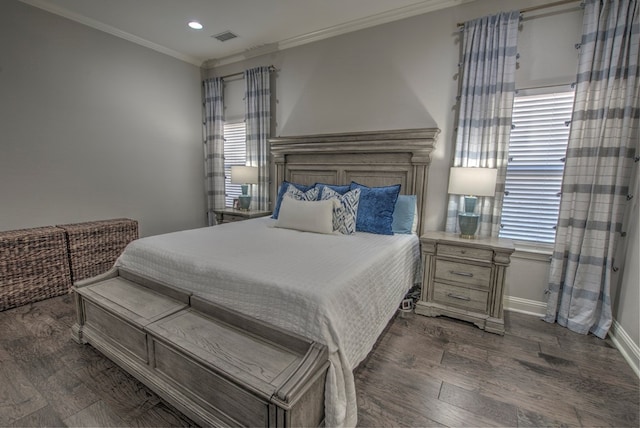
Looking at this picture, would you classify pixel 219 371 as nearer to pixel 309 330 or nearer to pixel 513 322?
pixel 309 330

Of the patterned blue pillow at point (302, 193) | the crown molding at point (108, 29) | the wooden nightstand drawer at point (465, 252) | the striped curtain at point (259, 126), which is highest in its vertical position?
the crown molding at point (108, 29)

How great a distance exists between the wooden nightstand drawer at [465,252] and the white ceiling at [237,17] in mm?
2325

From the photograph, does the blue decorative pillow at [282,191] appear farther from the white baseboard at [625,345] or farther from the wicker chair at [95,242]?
the white baseboard at [625,345]

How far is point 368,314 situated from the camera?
5.86 feet

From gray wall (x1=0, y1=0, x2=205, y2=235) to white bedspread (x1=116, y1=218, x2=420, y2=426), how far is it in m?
1.79

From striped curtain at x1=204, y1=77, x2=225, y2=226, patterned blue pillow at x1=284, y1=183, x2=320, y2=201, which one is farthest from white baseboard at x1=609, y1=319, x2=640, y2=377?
striped curtain at x1=204, y1=77, x2=225, y2=226

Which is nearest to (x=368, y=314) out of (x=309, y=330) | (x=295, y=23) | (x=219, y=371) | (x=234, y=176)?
(x=309, y=330)

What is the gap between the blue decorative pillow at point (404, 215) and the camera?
2.94 metres

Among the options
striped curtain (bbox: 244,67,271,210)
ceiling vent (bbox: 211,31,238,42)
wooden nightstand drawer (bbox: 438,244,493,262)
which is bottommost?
wooden nightstand drawer (bbox: 438,244,493,262)

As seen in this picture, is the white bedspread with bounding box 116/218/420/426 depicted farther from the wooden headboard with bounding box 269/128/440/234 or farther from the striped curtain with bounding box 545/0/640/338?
the striped curtain with bounding box 545/0/640/338

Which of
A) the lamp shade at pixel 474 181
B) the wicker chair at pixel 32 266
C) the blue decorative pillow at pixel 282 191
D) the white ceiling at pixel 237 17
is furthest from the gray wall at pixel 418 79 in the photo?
the wicker chair at pixel 32 266

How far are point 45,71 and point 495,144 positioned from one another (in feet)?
15.2

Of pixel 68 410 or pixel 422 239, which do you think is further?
pixel 422 239

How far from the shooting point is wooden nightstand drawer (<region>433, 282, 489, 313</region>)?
8.29 feet
